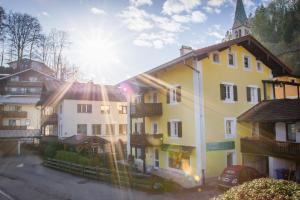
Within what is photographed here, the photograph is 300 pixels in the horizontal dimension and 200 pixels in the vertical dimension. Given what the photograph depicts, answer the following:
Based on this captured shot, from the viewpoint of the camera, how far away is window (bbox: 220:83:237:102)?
2405 centimetres

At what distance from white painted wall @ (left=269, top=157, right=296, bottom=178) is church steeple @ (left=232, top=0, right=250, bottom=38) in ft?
51.6

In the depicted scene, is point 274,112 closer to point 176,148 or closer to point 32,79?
point 176,148

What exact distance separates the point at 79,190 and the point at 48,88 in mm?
29574

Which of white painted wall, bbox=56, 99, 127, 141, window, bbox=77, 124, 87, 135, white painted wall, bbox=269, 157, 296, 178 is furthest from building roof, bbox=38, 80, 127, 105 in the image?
white painted wall, bbox=269, 157, 296, 178

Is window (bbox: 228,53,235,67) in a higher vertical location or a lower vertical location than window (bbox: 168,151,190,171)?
higher

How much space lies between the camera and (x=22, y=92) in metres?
52.0

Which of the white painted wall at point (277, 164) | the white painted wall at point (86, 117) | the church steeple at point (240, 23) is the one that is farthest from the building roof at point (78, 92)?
the white painted wall at point (277, 164)

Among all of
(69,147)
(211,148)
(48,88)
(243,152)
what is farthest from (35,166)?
(243,152)

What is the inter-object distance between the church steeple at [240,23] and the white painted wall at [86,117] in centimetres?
2139

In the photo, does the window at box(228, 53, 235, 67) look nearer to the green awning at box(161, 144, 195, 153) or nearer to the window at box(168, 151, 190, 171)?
the green awning at box(161, 144, 195, 153)

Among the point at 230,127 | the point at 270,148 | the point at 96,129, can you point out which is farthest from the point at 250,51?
the point at 96,129

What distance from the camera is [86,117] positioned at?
138 ft

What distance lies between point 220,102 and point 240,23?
15.4 meters

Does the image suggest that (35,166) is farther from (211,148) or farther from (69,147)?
(211,148)
